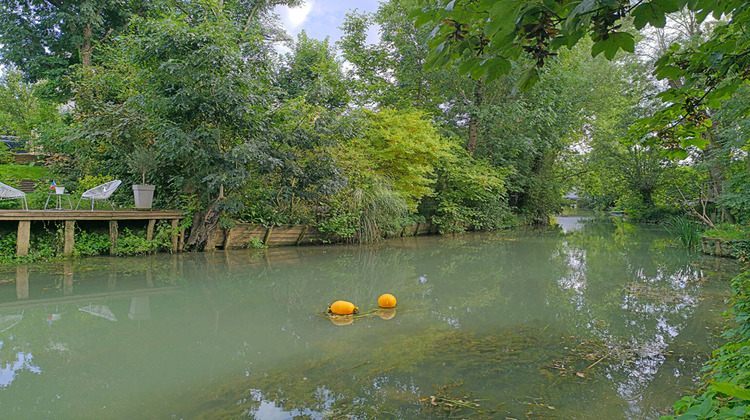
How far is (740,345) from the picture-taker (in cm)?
179

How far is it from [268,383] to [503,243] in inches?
365

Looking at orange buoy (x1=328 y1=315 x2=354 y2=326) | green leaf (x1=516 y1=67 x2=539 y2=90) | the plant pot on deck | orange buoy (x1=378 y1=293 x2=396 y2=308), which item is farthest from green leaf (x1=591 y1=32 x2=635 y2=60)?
the plant pot on deck

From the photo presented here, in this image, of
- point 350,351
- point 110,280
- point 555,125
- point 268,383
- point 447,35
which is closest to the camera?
point 447,35

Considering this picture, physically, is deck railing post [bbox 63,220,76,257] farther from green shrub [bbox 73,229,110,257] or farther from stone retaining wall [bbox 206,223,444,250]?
stone retaining wall [bbox 206,223,444,250]

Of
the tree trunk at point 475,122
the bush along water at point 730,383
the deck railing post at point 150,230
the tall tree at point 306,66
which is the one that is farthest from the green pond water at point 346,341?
the tree trunk at point 475,122

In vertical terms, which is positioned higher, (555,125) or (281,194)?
(555,125)

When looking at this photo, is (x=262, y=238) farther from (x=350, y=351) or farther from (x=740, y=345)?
(x=740, y=345)

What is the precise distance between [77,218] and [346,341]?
587 centimetres

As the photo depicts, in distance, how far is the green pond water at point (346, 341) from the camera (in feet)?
7.78

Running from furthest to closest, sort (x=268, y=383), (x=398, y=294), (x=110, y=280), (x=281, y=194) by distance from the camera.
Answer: (x=281, y=194), (x=110, y=280), (x=398, y=294), (x=268, y=383)

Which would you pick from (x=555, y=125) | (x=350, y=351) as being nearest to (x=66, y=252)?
(x=350, y=351)

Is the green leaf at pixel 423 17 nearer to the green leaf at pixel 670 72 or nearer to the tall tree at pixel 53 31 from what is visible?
the green leaf at pixel 670 72

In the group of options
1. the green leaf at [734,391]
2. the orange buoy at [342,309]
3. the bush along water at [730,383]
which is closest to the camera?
the green leaf at [734,391]

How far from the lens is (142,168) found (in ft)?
25.8
